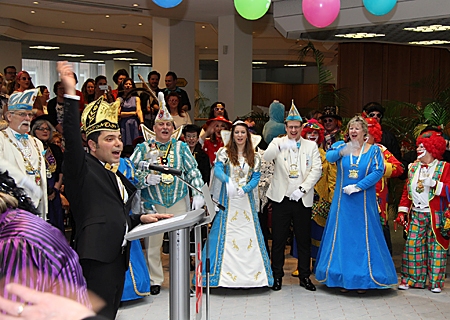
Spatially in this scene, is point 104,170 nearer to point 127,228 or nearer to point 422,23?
point 127,228

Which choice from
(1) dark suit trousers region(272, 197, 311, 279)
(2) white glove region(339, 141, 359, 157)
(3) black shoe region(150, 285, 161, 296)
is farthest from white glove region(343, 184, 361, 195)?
(3) black shoe region(150, 285, 161, 296)

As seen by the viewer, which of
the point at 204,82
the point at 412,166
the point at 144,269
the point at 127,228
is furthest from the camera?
the point at 204,82

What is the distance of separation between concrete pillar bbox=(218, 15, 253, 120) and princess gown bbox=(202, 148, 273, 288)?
5429 millimetres

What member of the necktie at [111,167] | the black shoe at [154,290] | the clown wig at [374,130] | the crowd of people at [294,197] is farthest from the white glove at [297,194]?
the necktie at [111,167]

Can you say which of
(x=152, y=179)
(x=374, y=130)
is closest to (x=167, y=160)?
(x=152, y=179)

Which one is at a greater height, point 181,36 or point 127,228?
point 181,36

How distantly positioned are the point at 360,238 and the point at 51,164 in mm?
2935

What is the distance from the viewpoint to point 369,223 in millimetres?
5223

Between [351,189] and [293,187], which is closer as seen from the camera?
[351,189]

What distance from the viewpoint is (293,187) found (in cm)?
535

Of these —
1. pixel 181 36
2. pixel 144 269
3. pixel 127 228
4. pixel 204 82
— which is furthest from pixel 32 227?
pixel 204 82

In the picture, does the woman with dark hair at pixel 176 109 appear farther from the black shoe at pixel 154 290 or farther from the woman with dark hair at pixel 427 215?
the woman with dark hair at pixel 427 215

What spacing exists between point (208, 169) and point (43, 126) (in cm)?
161

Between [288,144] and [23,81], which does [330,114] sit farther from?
[23,81]
